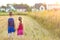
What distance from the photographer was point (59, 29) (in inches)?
65.1

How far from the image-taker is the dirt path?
1611 millimetres

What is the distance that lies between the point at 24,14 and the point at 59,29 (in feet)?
1.15

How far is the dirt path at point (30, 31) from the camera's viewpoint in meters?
1.61

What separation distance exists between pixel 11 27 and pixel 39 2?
0.35 m

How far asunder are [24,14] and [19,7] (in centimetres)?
8

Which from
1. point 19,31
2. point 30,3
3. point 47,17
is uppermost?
point 30,3

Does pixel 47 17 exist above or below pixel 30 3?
below

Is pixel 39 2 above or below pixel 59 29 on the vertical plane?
above

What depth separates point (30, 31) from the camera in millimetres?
1644

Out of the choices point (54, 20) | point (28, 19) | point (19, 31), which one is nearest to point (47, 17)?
point (54, 20)

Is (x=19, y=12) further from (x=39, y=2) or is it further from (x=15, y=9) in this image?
(x=39, y=2)

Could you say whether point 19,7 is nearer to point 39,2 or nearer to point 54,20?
point 39,2

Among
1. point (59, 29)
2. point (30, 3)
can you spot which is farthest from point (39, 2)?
point (59, 29)

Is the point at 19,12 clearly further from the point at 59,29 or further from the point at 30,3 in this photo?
the point at 59,29
